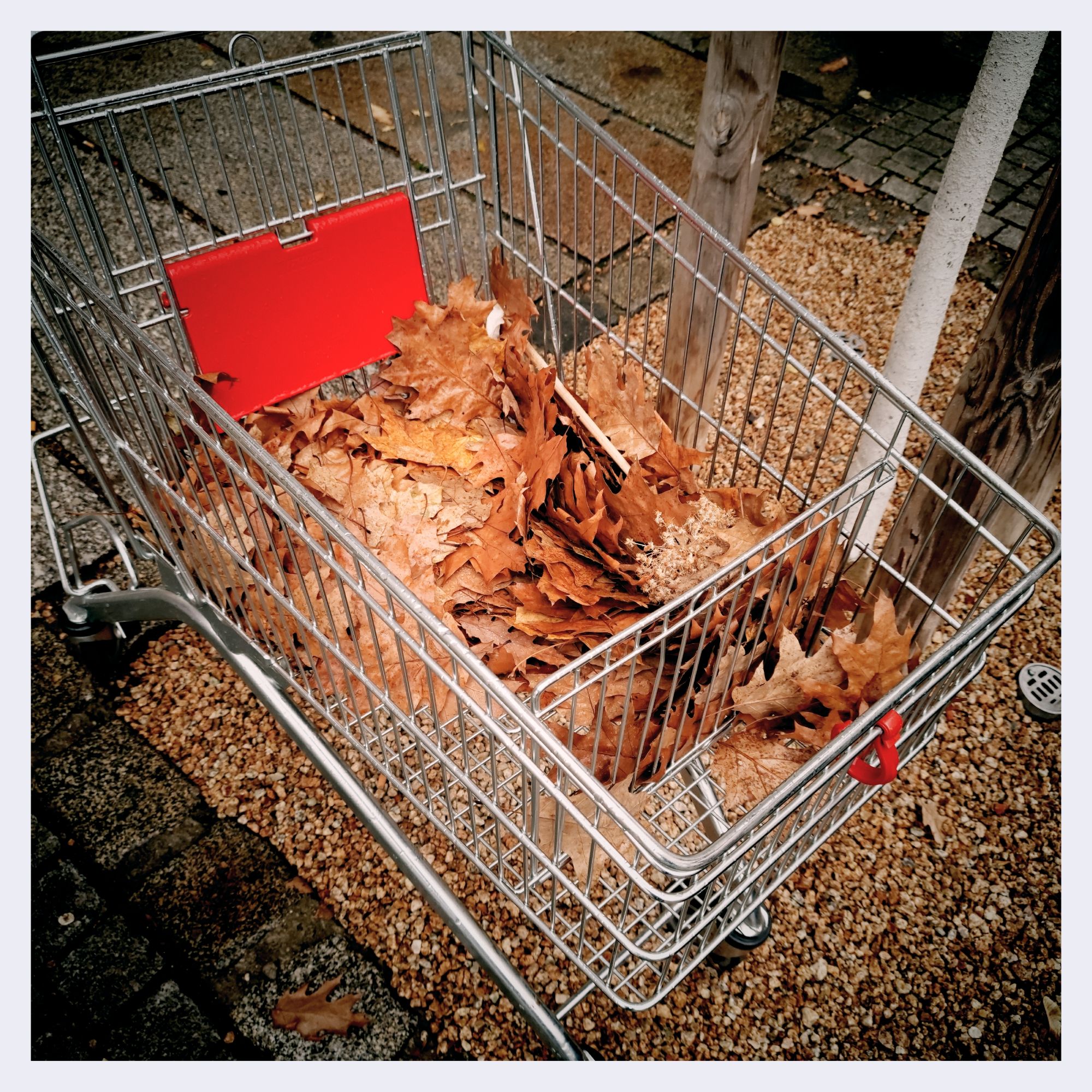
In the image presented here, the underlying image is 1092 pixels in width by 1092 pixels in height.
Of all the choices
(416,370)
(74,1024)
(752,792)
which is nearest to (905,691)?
(752,792)

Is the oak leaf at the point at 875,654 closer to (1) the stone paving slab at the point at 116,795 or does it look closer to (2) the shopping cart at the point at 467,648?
(2) the shopping cart at the point at 467,648

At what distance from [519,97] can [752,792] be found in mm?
1725

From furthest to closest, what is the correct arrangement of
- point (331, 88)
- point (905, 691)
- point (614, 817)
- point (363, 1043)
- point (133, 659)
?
1. point (331, 88)
2. point (133, 659)
3. point (363, 1043)
4. point (905, 691)
5. point (614, 817)

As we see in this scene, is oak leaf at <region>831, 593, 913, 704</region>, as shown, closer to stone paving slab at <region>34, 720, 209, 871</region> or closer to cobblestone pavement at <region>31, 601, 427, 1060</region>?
cobblestone pavement at <region>31, 601, 427, 1060</region>

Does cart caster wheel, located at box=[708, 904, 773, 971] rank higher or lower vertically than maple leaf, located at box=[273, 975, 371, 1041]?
higher

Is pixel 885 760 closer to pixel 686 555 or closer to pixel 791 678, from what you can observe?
pixel 791 678

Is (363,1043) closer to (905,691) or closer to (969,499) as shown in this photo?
(905,691)

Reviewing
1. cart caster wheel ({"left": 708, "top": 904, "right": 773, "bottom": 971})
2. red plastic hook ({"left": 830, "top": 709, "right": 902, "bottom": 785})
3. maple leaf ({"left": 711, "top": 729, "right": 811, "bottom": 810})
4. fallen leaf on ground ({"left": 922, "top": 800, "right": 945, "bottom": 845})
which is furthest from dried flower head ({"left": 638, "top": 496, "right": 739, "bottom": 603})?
fallen leaf on ground ({"left": 922, "top": 800, "right": 945, "bottom": 845})

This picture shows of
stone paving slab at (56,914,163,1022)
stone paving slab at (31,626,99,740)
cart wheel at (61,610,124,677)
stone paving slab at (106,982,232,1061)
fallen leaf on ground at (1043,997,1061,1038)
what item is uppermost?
cart wheel at (61,610,124,677)

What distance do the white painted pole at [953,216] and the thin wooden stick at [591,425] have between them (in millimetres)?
601

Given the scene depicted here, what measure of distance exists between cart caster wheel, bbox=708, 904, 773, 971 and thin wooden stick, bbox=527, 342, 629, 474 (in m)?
1.11

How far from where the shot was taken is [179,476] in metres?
2.06

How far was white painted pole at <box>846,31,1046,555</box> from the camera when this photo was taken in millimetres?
1792

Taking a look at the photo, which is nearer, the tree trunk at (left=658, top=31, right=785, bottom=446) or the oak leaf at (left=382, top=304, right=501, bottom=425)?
the tree trunk at (left=658, top=31, right=785, bottom=446)
